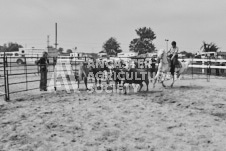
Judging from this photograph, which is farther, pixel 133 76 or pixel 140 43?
pixel 140 43

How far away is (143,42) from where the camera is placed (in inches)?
2250

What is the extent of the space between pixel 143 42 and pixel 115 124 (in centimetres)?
5381

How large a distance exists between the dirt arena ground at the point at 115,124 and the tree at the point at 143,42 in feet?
162

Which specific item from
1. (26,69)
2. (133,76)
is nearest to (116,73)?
(133,76)

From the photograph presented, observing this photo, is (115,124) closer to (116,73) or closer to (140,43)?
(116,73)

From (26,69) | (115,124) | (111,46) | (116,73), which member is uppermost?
(111,46)

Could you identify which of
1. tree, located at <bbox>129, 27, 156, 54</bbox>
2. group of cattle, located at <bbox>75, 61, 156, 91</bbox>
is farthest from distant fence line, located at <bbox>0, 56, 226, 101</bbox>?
tree, located at <bbox>129, 27, 156, 54</bbox>

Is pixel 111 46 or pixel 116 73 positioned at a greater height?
pixel 111 46

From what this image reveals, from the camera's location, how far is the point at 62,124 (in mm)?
4559

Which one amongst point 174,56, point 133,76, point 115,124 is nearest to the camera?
point 115,124

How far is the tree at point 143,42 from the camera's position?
183 feet

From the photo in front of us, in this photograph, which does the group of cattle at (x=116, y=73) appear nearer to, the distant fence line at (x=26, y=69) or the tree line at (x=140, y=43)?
the distant fence line at (x=26, y=69)

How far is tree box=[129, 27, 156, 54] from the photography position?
183 ft

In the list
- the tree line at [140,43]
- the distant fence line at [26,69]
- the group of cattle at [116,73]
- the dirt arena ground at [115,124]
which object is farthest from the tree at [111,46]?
the dirt arena ground at [115,124]
